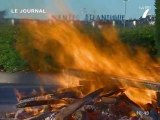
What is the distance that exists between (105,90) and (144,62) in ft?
5.13

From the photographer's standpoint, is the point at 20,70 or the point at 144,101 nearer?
the point at 144,101

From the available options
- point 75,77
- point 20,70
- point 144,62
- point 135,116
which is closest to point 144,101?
point 135,116

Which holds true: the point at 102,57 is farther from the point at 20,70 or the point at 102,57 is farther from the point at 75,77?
the point at 20,70

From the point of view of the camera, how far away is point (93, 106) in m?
6.11

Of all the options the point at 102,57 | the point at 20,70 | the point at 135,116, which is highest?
the point at 102,57

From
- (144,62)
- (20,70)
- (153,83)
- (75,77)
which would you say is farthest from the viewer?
(20,70)

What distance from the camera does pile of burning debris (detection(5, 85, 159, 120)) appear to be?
5.91m

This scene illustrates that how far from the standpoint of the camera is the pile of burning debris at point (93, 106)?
591 centimetres

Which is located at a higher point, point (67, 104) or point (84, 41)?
point (84, 41)

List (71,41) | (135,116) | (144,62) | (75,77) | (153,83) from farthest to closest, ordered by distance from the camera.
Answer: (144,62) < (71,41) < (75,77) < (135,116) < (153,83)

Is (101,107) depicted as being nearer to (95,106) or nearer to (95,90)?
(95,106)

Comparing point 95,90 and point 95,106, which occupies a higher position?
point 95,90

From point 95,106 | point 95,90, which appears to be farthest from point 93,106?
point 95,90

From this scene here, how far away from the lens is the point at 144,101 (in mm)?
6336
